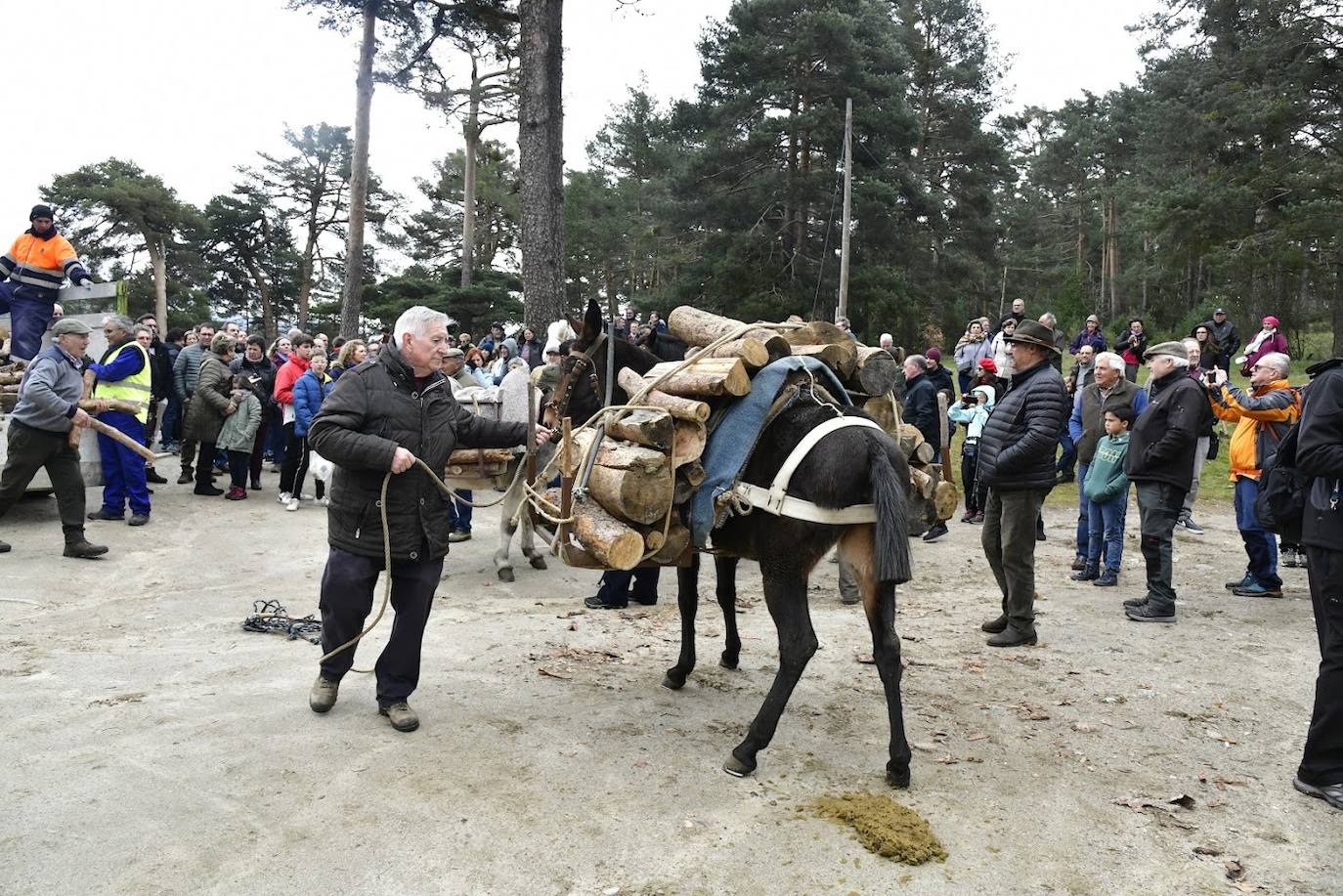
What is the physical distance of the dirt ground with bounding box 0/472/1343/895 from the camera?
9.93 feet

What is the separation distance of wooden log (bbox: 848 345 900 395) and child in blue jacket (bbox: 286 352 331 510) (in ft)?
23.7

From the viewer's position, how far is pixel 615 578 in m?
6.48

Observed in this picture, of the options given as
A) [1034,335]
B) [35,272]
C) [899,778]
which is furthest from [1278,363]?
[35,272]

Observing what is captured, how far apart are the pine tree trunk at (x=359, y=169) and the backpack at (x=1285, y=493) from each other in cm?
1617

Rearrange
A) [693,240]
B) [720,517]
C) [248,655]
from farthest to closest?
[693,240]
[248,655]
[720,517]

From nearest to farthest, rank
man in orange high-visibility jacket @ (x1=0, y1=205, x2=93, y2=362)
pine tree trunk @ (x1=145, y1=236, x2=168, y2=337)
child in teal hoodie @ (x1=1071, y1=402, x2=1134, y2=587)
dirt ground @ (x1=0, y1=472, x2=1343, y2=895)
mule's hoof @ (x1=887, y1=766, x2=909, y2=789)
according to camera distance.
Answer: dirt ground @ (x1=0, y1=472, x2=1343, y2=895), mule's hoof @ (x1=887, y1=766, x2=909, y2=789), child in teal hoodie @ (x1=1071, y1=402, x2=1134, y2=587), man in orange high-visibility jacket @ (x1=0, y1=205, x2=93, y2=362), pine tree trunk @ (x1=145, y1=236, x2=168, y2=337)

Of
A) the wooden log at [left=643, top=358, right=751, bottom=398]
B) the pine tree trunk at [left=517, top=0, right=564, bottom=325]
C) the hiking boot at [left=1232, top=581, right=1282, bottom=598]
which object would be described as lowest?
the hiking boot at [left=1232, top=581, right=1282, bottom=598]

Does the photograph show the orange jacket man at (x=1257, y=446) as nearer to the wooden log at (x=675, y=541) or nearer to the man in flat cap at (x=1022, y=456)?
the man in flat cap at (x=1022, y=456)

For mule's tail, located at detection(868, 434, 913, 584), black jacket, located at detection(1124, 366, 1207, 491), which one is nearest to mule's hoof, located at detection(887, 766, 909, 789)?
mule's tail, located at detection(868, 434, 913, 584)

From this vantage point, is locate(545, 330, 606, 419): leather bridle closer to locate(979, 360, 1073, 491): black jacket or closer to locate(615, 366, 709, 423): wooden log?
locate(615, 366, 709, 423): wooden log

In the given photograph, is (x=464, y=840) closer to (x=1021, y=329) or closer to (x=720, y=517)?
(x=720, y=517)

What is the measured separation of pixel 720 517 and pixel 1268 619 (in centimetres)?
532

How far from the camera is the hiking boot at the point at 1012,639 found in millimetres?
5766

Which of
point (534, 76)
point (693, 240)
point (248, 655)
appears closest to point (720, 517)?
point (248, 655)
